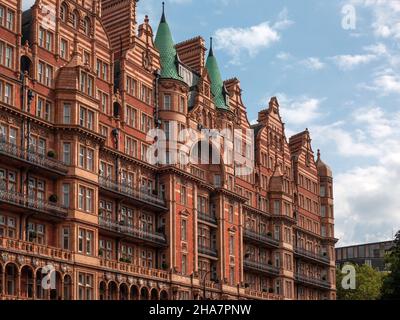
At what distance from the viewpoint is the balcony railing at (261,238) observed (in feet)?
327

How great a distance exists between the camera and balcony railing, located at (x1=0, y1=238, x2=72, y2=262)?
61394 mm

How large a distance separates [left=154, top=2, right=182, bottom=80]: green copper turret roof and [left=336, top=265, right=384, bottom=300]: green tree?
5944 cm

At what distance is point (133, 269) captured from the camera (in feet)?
250

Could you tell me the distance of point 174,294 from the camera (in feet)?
265

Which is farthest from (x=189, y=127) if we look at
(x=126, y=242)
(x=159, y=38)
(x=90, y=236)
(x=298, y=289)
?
(x=298, y=289)

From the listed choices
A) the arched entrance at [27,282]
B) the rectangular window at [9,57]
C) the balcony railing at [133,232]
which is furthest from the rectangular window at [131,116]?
the arched entrance at [27,282]

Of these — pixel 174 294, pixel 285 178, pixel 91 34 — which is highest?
pixel 91 34

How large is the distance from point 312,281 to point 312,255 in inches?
149

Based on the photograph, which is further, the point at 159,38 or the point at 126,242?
the point at 159,38

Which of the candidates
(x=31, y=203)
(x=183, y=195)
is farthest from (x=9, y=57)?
(x=183, y=195)

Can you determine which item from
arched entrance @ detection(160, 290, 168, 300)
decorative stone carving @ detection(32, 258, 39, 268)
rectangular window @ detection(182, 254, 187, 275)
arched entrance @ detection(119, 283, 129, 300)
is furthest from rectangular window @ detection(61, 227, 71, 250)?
rectangular window @ detection(182, 254, 187, 275)

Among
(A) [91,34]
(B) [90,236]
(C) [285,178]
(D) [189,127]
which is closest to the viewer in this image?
(B) [90,236]

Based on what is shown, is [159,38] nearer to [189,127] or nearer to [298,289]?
[189,127]

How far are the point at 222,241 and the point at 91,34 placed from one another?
28.2 meters
